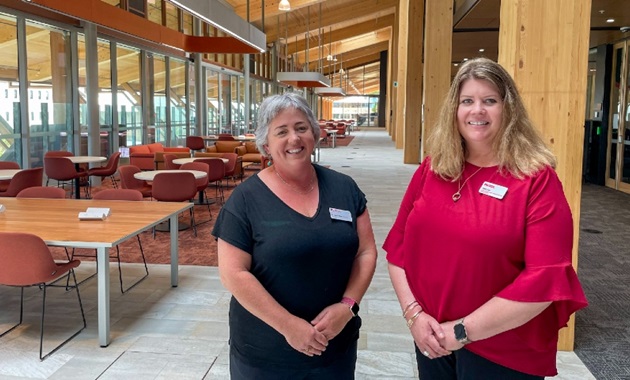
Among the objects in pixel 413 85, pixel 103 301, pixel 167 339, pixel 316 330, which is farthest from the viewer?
pixel 413 85

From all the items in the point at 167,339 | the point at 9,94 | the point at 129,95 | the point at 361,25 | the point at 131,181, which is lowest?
the point at 167,339

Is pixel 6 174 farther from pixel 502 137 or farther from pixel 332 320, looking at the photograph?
pixel 502 137

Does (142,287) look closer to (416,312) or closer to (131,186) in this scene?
(131,186)

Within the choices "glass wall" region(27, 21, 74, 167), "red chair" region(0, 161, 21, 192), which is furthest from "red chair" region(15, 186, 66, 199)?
"glass wall" region(27, 21, 74, 167)

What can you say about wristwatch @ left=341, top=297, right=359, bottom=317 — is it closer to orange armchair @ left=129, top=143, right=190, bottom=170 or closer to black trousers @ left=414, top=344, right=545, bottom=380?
black trousers @ left=414, top=344, right=545, bottom=380

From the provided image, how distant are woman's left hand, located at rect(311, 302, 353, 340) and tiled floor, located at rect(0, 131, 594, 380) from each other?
1.47 m

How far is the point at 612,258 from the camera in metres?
5.77

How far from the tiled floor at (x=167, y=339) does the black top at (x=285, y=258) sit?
4.83 ft

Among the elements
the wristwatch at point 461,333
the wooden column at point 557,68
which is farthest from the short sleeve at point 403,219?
the wooden column at point 557,68

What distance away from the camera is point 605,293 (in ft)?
15.1

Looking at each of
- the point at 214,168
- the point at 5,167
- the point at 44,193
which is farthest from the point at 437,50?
the point at 44,193

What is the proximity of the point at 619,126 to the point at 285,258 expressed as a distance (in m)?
11.1

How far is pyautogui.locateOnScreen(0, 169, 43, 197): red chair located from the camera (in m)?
6.26

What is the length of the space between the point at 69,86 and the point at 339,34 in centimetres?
2101
